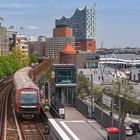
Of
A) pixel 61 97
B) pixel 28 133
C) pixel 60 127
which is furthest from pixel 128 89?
pixel 60 127

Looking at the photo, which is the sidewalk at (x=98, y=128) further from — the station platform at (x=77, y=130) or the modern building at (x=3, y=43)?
the modern building at (x=3, y=43)

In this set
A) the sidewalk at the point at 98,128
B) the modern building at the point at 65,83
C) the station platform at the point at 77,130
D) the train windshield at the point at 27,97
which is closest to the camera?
the station platform at the point at 77,130

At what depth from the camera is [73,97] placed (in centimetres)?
4050

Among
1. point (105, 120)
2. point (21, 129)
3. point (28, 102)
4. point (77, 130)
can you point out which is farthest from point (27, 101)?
point (77, 130)

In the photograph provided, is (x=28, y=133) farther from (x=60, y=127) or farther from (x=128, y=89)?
(x=128, y=89)

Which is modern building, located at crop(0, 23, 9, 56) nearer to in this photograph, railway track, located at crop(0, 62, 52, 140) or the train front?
railway track, located at crop(0, 62, 52, 140)

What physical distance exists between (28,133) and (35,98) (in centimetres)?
482

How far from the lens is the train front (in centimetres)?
3600

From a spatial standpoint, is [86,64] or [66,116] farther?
[86,64]

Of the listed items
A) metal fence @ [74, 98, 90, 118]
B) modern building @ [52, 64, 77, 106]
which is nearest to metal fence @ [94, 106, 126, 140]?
metal fence @ [74, 98, 90, 118]

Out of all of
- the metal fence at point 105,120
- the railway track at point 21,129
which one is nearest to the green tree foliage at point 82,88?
the railway track at point 21,129

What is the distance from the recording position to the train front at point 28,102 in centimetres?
3600

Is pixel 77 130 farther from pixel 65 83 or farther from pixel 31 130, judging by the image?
pixel 65 83

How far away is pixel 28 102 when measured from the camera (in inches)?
1417
